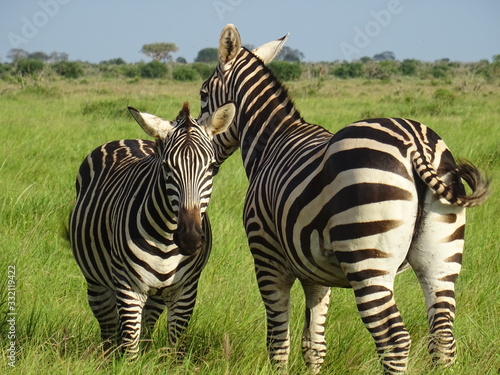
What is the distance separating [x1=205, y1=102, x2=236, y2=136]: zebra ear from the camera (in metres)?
3.60

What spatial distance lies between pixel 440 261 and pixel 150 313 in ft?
5.82

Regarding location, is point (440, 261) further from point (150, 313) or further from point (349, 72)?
point (349, 72)

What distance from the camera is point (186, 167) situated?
129 inches

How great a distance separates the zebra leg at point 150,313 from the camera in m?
3.86

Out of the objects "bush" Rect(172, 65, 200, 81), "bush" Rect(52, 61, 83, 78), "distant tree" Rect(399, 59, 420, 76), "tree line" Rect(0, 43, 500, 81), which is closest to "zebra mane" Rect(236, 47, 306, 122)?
"tree line" Rect(0, 43, 500, 81)

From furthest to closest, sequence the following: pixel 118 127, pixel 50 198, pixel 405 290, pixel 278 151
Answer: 1. pixel 118 127
2. pixel 50 198
3. pixel 405 290
4. pixel 278 151

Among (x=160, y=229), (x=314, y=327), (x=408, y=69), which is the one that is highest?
(x=160, y=229)

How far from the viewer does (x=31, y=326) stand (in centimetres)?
373

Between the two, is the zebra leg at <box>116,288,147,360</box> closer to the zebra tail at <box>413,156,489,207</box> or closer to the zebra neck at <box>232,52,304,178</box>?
the zebra neck at <box>232,52,304,178</box>

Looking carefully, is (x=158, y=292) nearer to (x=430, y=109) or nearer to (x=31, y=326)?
(x=31, y=326)

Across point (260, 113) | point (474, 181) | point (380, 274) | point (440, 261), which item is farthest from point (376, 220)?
Answer: point (260, 113)

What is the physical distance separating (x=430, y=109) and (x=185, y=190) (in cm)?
1222

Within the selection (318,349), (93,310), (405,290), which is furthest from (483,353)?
(93,310)

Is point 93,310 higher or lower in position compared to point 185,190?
lower
